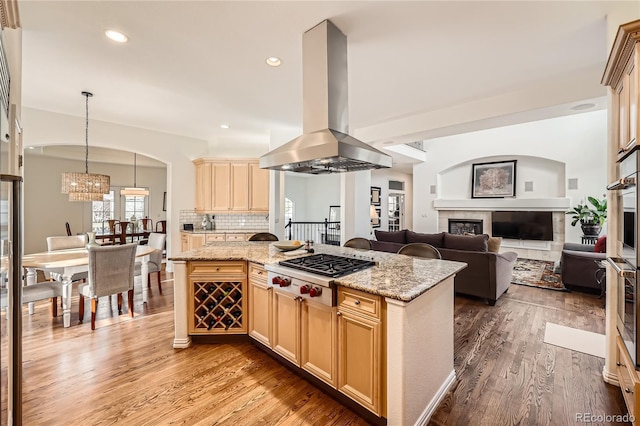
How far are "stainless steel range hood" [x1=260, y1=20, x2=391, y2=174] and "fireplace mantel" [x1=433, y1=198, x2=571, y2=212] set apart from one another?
6.71 metres

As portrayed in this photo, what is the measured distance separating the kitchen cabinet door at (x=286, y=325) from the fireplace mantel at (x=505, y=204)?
7.46m

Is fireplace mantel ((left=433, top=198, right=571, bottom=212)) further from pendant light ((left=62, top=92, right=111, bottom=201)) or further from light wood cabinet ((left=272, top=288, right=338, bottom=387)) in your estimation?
pendant light ((left=62, top=92, right=111, bottom=201))

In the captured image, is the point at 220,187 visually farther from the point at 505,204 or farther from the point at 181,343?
the point at 505,204

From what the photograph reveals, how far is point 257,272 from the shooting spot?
263cm

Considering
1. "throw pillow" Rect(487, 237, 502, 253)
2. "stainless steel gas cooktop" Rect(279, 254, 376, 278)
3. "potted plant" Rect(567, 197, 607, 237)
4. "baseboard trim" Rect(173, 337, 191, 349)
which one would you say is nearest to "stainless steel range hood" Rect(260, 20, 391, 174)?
"stainless steel gas cooktop" Rect(279, 254, 376, 278)

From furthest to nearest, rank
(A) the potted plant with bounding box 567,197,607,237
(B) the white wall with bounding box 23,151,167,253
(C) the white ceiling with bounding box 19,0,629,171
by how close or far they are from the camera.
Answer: (B) the white wall with bounding box 23,151,167,253
(A) the potted plant with bounding box 567,197,607,237
(C) the white ceiling with bounding box 19,0,629,171

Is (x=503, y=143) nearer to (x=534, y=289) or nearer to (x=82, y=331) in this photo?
(x=534, y=289)

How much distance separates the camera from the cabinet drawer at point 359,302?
68.0 inches

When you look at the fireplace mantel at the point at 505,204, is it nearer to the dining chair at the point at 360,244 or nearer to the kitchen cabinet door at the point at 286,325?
the dining chair at the point at 360,244

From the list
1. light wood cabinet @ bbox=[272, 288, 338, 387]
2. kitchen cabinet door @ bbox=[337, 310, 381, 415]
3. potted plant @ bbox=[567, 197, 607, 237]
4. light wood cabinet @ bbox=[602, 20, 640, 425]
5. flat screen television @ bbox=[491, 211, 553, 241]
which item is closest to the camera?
light wood cabinet @ bbox=[602, 20, 640, 425]

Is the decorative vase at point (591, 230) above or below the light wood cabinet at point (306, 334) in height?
above

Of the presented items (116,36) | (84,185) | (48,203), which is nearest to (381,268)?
(116,36)

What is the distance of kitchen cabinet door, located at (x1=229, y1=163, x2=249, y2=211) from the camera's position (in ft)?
18.9

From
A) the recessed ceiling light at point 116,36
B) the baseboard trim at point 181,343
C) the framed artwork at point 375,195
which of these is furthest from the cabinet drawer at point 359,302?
the framed artwork at point 375,195
